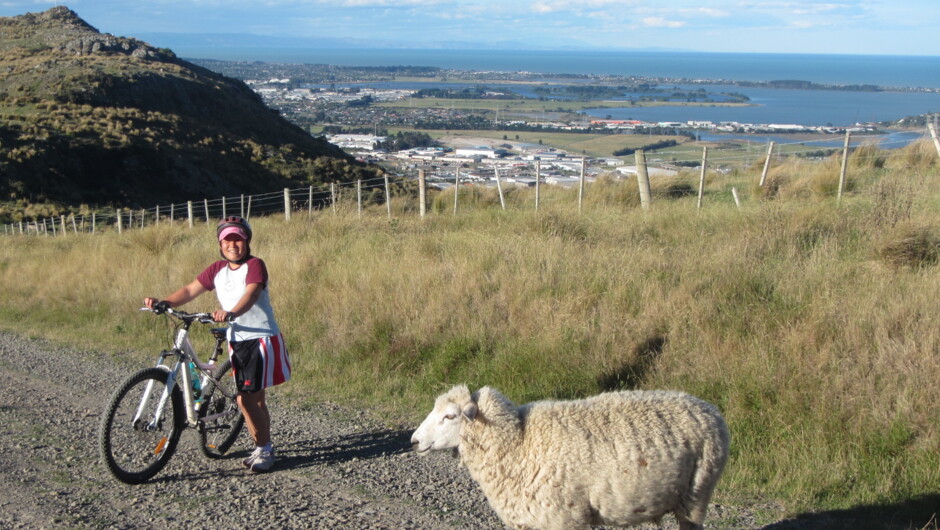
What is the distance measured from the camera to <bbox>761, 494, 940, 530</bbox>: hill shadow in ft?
15.5

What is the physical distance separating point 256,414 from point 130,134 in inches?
1831

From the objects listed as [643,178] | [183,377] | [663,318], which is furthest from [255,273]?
[643,178]

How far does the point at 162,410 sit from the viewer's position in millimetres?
5781

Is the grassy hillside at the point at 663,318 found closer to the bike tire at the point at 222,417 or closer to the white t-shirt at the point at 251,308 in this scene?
the bike tire at the point at 222,417

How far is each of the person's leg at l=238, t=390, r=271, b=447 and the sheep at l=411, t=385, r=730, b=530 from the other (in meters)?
1.83

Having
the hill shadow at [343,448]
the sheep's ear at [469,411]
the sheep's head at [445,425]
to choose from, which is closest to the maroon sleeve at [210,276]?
the hill shadow at [343,448]

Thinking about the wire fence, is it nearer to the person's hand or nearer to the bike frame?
the bike frame

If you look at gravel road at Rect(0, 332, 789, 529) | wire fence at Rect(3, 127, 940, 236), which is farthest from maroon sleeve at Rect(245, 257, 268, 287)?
wire fence at Rect(3, 127, 940, 236)

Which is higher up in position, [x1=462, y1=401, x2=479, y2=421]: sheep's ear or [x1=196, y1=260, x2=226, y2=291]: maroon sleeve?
[x1=196, y1=260, x2=226, y2=291]: maroon sleeve

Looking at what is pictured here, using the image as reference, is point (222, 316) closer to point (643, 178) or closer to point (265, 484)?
point (265, 484)

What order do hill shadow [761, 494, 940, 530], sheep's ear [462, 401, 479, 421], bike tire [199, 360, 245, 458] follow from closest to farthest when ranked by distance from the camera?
sheep's ear [462, 401, 479, 421]
hill shadow [761, 494, 940, 530]
bike tire [199, 360, 245, 458]

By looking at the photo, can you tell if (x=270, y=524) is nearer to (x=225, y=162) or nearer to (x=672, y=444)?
(x=672, y=444)

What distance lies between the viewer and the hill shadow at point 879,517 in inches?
186

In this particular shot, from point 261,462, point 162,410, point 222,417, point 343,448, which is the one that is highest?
point 162,410
